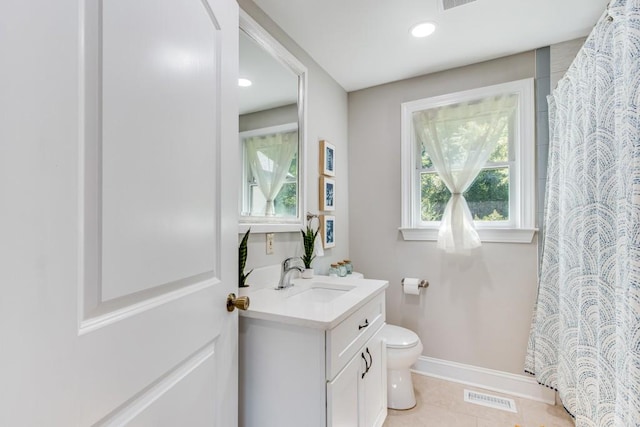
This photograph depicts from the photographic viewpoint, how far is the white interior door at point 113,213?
43 centimetres

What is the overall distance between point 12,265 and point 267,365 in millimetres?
928

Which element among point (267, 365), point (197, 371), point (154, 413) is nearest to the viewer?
point (154, 413)

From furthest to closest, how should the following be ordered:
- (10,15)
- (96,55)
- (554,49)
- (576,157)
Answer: (554,49)
(576,157)
(96,55)
(10,15)

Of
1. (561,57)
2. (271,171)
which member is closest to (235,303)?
(271,171)

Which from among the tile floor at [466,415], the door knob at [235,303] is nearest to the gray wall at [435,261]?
the tile floor at [466,415]

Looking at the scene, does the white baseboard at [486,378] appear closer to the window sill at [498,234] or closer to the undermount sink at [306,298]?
the window sill at [498,234]

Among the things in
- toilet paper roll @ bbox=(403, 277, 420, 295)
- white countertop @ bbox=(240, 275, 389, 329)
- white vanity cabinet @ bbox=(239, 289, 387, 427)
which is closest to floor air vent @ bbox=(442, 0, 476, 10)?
white countertop @ bbox=(240, 275, 389, 329)

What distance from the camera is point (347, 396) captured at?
4.04 feet

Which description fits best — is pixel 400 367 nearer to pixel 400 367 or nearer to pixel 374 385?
pixel 400 367

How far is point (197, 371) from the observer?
2.67 feet

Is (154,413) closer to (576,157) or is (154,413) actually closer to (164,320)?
(164,320)

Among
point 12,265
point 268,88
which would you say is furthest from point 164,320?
point 268,88

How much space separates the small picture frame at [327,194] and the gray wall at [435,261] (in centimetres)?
36

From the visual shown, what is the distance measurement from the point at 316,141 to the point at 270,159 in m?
0.56
